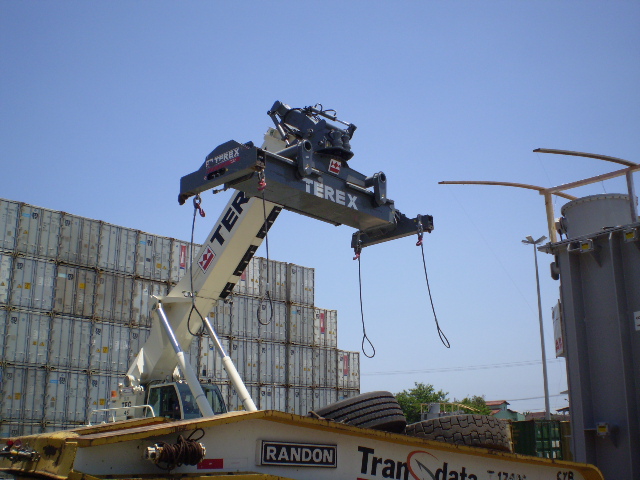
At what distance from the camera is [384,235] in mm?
8336

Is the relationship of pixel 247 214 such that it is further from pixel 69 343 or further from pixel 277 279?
pixel 277 279

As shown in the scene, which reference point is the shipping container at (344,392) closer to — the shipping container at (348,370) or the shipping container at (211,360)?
the shipping container at (348,370)

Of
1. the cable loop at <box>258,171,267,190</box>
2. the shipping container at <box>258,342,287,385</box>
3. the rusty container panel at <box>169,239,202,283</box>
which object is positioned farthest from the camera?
the shipping container at <box>258,342,287,385</box>

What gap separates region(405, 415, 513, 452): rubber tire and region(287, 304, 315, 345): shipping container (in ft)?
71.7

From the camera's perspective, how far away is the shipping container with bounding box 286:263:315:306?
28.2 m

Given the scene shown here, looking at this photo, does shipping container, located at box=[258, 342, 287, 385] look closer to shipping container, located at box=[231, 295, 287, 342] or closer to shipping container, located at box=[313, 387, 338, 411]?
shipping container, located at box=[231, 295, 287, 342]

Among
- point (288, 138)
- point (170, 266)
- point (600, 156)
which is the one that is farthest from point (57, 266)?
point (600, 156)

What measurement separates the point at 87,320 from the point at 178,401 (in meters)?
12.7

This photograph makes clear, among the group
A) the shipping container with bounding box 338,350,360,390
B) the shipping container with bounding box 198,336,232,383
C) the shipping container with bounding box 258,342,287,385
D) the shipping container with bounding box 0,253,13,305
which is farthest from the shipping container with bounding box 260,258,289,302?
the shipping container with bounding box 0,253,13,305

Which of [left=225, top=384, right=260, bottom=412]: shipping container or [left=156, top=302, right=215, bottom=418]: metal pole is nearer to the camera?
[left=156, top=302, right=215, bottom=418]: metal pole

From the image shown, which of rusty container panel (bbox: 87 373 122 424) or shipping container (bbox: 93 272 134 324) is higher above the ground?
shipping container (bbox: 93 272 134 324)

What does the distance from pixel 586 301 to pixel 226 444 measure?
556 cm

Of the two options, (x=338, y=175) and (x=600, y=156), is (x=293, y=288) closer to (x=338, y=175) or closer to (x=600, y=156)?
(x=600, y=156)

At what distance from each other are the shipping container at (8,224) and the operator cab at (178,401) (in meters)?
11.7
